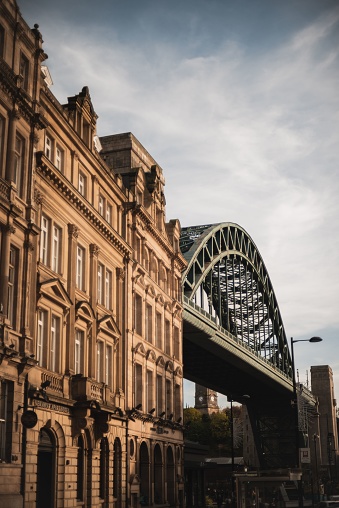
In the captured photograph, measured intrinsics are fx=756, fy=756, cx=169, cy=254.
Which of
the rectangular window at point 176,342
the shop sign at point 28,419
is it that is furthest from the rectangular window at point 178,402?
the shop sign at point 28,419

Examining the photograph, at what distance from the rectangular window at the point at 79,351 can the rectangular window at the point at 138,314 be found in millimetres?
11004

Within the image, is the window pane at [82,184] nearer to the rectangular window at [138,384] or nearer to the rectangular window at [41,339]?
the rectangular window at [41,339]

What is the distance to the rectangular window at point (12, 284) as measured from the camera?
111 ft

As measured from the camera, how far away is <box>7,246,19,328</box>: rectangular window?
33.7 meters

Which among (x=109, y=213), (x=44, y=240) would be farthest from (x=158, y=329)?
(x=44, y=240)

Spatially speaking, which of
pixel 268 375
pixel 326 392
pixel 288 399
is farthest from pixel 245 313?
pixel 326 392

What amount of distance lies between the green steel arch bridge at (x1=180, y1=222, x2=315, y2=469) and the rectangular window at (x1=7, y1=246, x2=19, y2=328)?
126ft

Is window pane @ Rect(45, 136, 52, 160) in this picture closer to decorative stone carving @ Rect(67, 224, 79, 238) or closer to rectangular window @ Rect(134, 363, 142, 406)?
decorative stone carving @ Rect(67, 224, 79, 238)

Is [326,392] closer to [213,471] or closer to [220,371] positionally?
[213,471]

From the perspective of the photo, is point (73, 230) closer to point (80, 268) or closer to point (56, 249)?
point (56, 249)

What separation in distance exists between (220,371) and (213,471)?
41219 millimetres

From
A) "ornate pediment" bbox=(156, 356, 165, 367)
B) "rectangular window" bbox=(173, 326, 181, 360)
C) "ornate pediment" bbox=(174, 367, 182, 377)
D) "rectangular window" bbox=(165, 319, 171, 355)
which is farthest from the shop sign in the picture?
"rectangular window" bbox=(173, 326, 181, 360)

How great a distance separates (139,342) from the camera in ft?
180

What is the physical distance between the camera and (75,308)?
4272 centimetres
